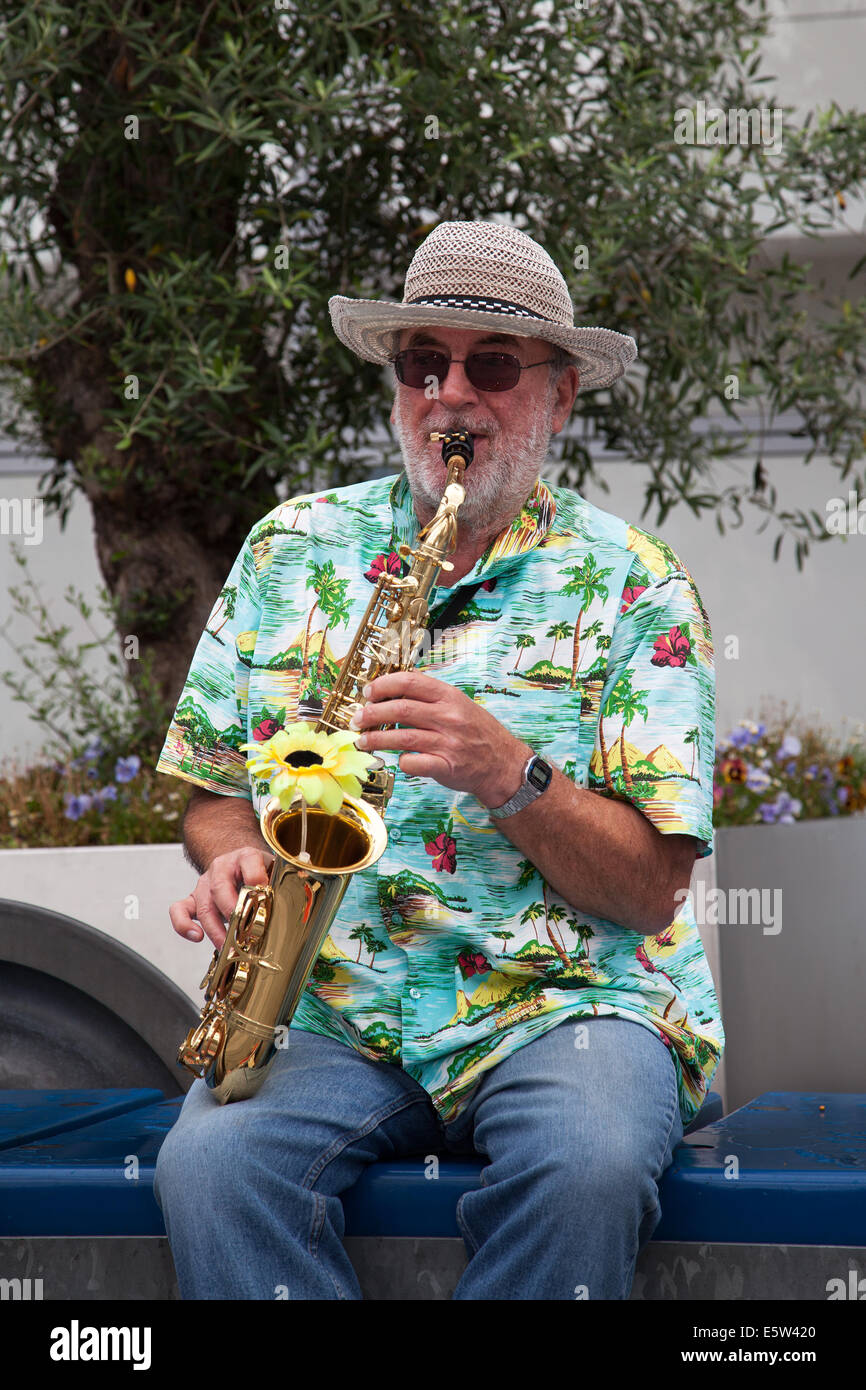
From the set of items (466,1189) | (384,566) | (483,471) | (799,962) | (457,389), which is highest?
(457,389)

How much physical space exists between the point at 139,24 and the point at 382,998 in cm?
287

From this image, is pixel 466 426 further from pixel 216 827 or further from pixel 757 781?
pixel 757 781

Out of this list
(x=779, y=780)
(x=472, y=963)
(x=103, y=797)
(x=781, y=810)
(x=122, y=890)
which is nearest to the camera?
(x=472, y=963)

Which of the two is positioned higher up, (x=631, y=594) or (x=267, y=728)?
(x=631, y=594)

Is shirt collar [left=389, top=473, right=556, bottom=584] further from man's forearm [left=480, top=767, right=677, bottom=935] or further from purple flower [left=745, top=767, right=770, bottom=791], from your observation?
purple flower [left=745, top=767, right=770, bottom=791]

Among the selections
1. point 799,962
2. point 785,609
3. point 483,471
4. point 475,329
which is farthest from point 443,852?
point 785,609

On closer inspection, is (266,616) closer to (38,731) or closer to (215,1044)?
(215,1044)

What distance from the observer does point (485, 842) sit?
2.20 m

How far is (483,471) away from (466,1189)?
3.69 feet

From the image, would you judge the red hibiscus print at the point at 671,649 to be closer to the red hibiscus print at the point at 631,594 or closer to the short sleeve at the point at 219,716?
the red hibiscus print at the point at 631,594

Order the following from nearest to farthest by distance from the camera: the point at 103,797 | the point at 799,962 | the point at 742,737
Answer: the point at 103,797 < the point at 799,962 < the point at 742,737

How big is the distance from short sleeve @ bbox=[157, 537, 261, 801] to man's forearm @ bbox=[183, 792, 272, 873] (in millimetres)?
31

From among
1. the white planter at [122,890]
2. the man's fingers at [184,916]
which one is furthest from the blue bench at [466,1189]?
the white planter at [122,890]
